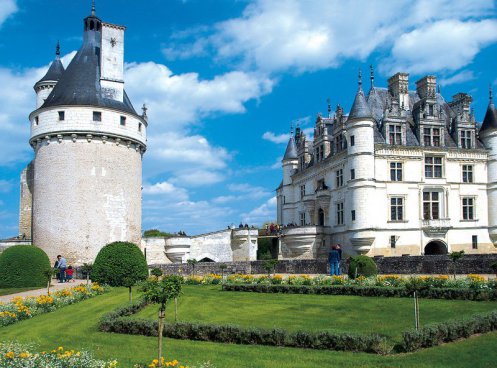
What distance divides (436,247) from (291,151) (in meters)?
16.8

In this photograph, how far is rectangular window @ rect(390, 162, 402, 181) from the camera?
3700 cm

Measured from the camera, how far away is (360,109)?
36438 mm

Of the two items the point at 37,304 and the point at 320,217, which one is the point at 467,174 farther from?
the point at 37,304

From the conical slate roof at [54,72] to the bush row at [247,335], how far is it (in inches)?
1134

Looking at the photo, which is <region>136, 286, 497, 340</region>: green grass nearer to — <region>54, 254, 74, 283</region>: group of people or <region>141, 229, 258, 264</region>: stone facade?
<region>54, 254, 74, 283</region>: group of people

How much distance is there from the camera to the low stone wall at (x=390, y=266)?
25766 millimetres

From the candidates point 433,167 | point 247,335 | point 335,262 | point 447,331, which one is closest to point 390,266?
point 335,262

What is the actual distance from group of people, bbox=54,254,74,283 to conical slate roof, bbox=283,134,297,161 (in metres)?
25.4

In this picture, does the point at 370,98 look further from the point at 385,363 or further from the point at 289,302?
the point at 385,363

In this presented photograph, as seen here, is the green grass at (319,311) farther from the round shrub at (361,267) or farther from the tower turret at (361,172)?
the tower turret at (361,172)

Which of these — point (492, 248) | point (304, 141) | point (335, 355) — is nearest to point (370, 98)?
point (304, 141)

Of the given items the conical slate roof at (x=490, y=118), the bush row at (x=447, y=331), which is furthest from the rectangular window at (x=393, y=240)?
the bush row at (x=447, y=331)

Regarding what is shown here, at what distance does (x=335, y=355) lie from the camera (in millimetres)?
10125

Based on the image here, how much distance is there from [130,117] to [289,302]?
21061mm
